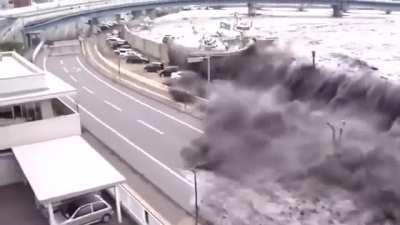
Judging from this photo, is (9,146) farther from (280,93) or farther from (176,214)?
(280,93)

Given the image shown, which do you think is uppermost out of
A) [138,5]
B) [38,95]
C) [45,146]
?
[138,5]

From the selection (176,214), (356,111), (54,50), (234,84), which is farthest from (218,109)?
(54,50)

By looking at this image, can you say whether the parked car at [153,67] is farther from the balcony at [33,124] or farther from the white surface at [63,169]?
the white surface at [63,169]

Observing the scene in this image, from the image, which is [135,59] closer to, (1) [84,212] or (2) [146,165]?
(2) [146,165]

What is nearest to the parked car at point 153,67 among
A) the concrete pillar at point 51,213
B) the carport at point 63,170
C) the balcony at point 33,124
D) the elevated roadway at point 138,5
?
the balcony at point 33,124

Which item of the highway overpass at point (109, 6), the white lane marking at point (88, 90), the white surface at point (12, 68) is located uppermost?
the highway overpass at point (109, 6)

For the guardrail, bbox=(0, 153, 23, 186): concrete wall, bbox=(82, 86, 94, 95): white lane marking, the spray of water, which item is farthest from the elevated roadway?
the guardrail

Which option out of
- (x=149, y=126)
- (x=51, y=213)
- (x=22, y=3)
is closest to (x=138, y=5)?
(x=22, y=3)
